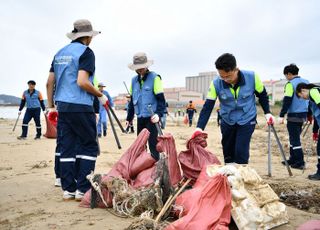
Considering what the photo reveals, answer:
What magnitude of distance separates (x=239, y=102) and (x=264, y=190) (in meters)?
1.36

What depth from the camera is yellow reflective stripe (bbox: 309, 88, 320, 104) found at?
546 centimetres

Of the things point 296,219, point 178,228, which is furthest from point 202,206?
point 296,219

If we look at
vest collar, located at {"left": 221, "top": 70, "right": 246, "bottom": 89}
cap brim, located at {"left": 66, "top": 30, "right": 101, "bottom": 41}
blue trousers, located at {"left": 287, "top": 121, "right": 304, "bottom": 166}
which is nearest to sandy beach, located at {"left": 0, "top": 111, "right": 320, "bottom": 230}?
blue trousers, located at {"left": 287, "top": 121, "right": 304, "bottom": 166}

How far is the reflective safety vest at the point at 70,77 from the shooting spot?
4.11m

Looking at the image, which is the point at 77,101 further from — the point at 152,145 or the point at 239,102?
the point at 239,102

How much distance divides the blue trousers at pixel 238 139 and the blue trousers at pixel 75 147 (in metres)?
1.58

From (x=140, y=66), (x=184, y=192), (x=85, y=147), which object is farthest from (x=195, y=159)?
(x=140, y=66)

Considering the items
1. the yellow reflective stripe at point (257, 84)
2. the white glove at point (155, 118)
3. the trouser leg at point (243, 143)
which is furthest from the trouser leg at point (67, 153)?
the yellow reflective stripe at point (257, 84)

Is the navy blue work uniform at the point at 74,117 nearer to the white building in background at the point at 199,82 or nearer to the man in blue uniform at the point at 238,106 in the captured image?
the man in blue uniform at the point at 238,106

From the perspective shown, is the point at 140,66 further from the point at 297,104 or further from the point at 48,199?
the point at 297,104

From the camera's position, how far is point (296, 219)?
350cm

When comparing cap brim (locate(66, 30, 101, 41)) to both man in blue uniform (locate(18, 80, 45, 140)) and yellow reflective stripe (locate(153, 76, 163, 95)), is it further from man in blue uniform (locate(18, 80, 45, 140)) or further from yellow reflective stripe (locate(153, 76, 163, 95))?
man in blue uniform (locate(18, 80, 45, 140))

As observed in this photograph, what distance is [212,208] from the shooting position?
294cm

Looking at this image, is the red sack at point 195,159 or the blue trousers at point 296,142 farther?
the blue trousers at point 296,142
